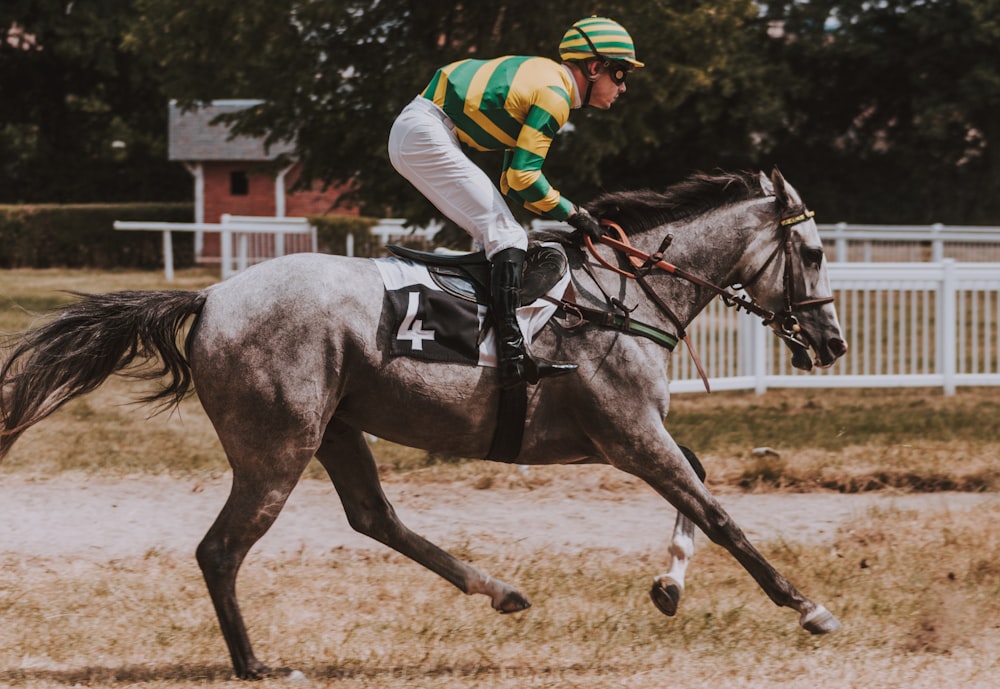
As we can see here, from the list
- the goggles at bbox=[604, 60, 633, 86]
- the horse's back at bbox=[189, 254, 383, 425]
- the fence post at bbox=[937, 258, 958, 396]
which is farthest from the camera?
the fence post at bbox=[937, 258, 958, 396]

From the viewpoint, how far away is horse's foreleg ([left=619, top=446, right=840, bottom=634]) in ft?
17.3

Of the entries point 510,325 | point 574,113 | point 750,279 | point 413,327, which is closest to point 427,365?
point 413,327

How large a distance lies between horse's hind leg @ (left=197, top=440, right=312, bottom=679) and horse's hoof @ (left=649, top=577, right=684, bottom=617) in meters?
1.48

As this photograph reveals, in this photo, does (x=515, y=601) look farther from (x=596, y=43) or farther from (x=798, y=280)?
(x=596, y=43)

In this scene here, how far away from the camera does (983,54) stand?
3122 centimetres

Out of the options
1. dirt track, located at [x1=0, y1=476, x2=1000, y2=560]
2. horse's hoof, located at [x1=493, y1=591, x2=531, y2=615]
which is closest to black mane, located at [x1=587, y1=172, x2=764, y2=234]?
horse's hoof, located at [x1=493, y1=591, x2=531, y2=615]

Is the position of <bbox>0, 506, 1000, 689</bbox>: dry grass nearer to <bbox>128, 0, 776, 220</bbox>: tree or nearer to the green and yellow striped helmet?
the green and yellow striped helmet

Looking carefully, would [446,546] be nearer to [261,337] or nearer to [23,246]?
[261,337]

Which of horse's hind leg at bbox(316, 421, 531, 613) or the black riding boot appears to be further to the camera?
horse's hind leg at bbox(316, 421, 531, 613)

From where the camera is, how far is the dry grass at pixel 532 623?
17.0 feet

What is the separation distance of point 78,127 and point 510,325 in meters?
39.2

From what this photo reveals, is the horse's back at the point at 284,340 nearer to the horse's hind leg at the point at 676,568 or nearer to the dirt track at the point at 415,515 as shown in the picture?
the horse's hind leg at the point at 676,568

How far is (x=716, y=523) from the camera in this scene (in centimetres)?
527

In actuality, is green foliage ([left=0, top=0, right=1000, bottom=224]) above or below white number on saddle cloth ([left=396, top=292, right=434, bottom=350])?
above
